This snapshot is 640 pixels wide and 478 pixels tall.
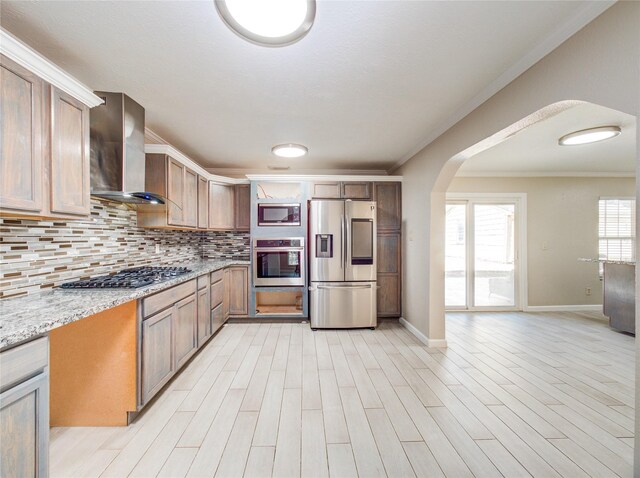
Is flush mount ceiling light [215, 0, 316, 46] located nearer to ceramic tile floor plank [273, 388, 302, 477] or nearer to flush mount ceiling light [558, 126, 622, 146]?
ceramic tile floor plank [273, 388, 302, 477]

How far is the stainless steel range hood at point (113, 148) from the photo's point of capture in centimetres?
212

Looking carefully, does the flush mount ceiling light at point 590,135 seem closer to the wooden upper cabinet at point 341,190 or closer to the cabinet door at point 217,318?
the wooden upper cabinet at point 341,190

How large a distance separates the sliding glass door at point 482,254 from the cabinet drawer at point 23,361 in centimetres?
504

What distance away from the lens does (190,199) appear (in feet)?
11.5

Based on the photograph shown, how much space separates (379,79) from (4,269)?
270 cm


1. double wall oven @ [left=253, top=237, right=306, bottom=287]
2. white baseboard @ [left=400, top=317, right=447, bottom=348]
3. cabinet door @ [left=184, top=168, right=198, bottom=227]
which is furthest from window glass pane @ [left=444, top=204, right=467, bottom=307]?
cabinet door @ [left=184, top=168, right=198, bottom=227]

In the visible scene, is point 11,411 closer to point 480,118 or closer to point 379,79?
point 379,79

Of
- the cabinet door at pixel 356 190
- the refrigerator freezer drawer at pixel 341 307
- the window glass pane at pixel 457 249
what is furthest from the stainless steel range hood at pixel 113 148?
the window glass pane at pixel 457 249

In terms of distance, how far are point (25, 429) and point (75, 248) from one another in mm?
1438

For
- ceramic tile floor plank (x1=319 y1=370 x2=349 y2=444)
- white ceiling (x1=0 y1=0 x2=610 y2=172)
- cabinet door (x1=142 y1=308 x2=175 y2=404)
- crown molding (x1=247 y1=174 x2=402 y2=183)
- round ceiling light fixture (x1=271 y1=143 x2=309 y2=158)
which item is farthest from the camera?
crown molding (x1=247 y1=174 x2=402 y2=183)

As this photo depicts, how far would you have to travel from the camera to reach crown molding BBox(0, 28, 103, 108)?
135 cm

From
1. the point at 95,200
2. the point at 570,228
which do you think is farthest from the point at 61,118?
the point at 570,228

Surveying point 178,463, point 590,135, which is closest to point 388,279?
point 590,135

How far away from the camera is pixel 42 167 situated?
61.1 inches
